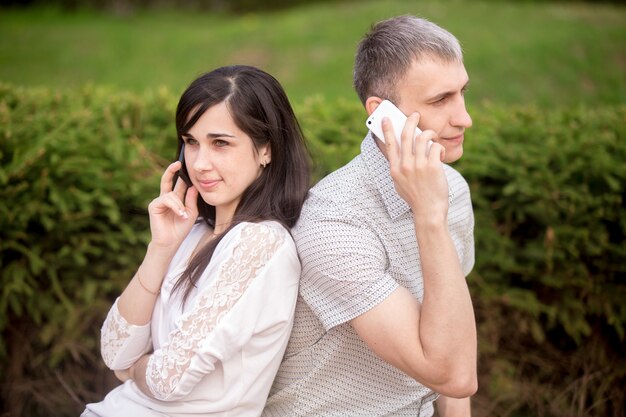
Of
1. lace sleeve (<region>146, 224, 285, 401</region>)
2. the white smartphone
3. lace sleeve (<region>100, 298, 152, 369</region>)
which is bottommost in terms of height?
lace sleeve (<region>100, 298, 152, 369</region>)

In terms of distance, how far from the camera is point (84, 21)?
59.1ft

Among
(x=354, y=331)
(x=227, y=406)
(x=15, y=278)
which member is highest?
(x=354, y=331)

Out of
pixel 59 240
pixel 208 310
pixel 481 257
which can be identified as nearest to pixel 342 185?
pixel 208 310

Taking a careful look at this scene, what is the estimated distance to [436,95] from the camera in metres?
2.38

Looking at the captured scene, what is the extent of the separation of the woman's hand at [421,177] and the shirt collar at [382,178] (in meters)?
0.18

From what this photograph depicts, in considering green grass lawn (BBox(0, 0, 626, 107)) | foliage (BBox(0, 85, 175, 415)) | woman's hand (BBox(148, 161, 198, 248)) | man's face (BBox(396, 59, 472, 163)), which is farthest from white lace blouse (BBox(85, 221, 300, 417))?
green grass lawn (BBox(0, 0, 626, 107))

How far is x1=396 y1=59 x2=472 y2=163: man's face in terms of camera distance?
2.38 meters

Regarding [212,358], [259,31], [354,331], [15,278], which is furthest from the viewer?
[259,31]

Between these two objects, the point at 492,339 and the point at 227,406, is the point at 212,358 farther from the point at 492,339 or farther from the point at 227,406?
the point at 492,339

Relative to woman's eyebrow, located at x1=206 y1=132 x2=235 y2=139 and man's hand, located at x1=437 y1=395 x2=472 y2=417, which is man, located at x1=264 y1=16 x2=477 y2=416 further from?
woman's eyebrow, located at x1=206 y1=132 x2=235 y2=139

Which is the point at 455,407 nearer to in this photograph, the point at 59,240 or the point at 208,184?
the point at 208,184

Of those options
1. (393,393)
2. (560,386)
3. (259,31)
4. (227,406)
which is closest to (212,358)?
(227,406)

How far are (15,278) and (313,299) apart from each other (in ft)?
6.80

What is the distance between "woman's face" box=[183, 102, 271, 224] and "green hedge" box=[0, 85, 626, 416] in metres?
1.34
